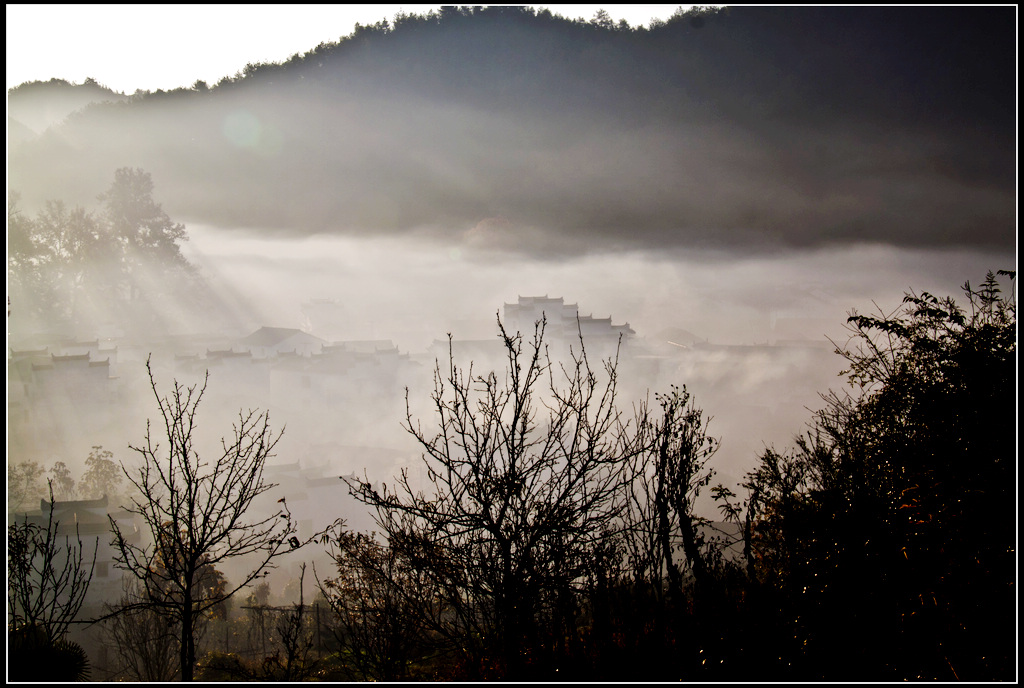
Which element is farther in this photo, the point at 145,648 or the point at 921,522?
the point at 145,648

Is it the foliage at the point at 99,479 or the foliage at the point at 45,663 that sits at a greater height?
the foliage at the point at 99,479

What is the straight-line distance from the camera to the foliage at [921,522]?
188 inches

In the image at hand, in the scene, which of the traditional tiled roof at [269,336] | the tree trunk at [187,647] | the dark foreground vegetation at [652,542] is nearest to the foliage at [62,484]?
the traditional tiled roof at [269,336]

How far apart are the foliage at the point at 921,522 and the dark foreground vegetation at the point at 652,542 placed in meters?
0.02

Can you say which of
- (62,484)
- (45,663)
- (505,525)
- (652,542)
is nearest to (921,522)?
(652,542)

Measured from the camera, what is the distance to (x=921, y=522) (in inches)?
207

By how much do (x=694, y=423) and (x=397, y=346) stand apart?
3664 cm

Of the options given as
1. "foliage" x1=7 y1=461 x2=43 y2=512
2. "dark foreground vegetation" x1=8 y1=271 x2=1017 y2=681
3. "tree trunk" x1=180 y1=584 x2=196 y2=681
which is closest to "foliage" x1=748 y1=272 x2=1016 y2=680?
"dark foreground vegetation" x1=8 y1=271 x2=1017 y2=681

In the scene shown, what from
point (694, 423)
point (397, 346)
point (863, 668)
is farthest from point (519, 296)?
point (863, 668)

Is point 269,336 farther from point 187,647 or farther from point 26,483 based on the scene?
point 187,647

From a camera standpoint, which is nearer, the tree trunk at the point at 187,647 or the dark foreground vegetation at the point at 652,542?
the dark foreground vegetation at the point at 652,542

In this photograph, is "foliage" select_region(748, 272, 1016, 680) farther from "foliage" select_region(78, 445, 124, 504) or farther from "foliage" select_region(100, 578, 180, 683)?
"foliage" select_region(78, 445, 124, 504)

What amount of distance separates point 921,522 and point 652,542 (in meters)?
2.70

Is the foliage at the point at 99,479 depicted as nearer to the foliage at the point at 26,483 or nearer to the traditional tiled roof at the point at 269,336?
the foliage at the point at 26,483
